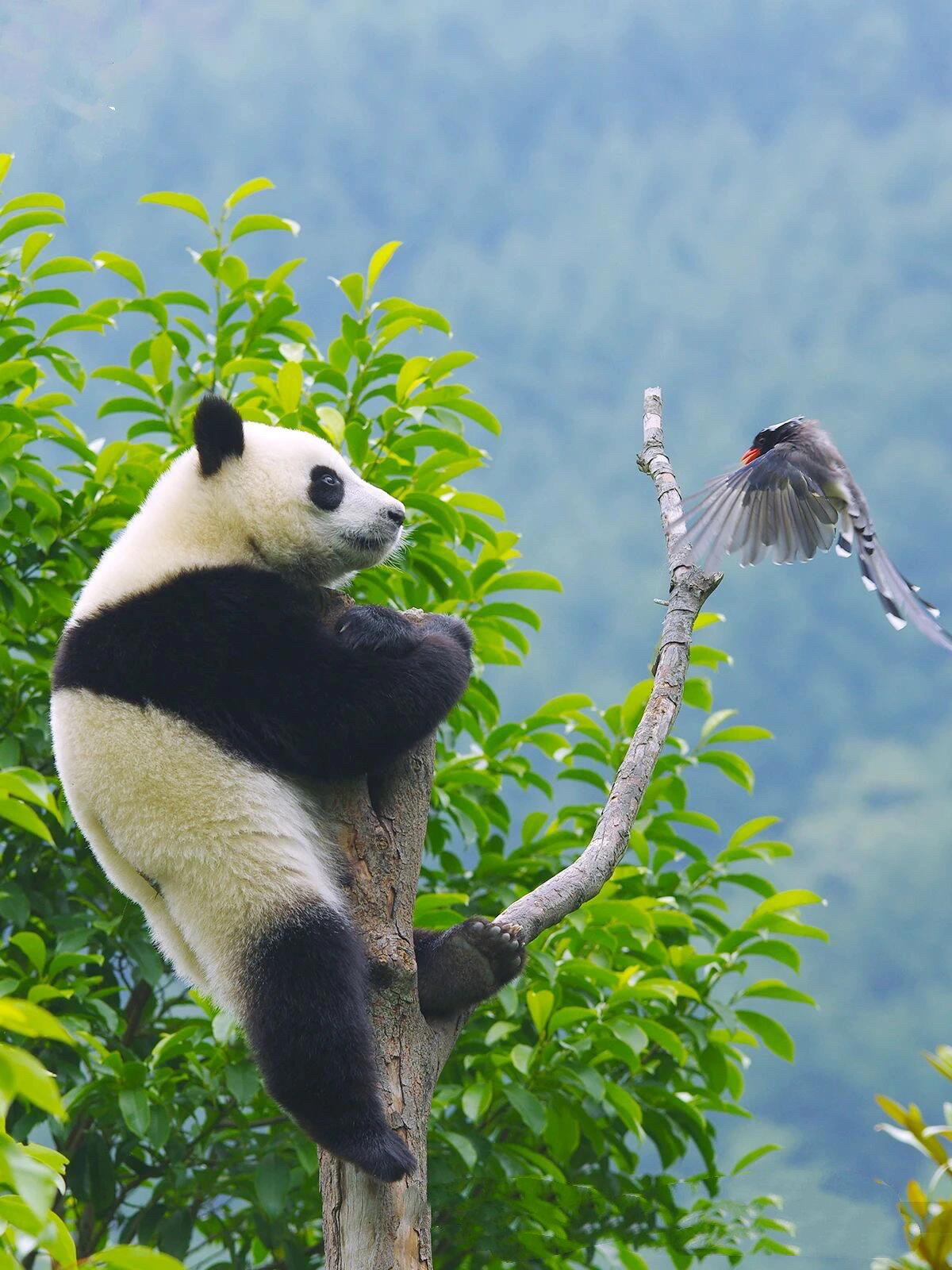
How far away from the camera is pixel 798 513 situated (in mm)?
3885

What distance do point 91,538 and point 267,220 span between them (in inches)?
53.1

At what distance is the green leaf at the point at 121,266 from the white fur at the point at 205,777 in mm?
1829

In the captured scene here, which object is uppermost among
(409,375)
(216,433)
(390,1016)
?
(409,375)

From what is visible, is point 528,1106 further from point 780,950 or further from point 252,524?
point 252,524

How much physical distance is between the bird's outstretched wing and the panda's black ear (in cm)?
132

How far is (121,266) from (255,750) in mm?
2610

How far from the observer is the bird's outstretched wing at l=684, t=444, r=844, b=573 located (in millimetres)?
3750

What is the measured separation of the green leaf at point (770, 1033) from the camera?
443cm

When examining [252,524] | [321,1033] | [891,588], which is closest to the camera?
[321,1033]

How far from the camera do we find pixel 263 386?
438 centimetres

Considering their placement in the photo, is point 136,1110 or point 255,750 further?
point 136,1110

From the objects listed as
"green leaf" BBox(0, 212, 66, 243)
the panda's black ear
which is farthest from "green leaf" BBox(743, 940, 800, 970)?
"green leaf" BBox(0, 212, 66, 243)

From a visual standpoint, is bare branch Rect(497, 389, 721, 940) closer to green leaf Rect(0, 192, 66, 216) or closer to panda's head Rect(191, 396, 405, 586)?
panda's head Rect(191, 396, 405, 586)

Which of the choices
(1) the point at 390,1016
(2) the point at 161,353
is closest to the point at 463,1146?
(1) the point at 390,1016
